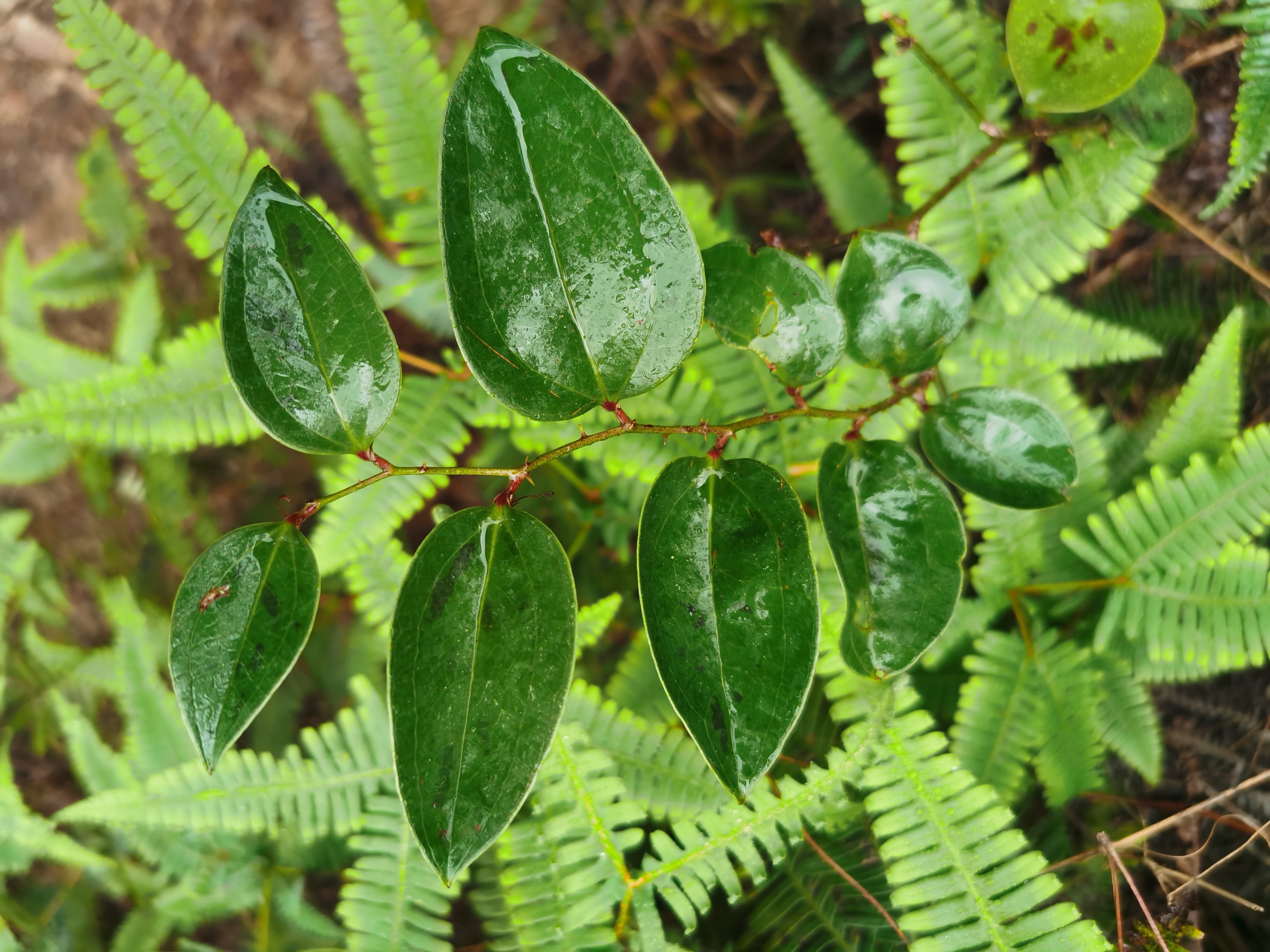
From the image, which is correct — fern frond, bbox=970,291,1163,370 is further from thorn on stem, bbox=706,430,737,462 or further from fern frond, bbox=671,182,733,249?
thorn on stem, bbox=706,430,737,462

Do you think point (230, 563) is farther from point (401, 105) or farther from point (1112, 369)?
point (1112, 369)

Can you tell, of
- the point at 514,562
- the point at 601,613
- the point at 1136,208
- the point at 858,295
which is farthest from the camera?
the point at 1136,208

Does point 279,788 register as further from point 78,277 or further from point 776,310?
point 78,277

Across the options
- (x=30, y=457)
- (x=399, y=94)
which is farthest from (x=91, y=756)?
(x=399, y=94)

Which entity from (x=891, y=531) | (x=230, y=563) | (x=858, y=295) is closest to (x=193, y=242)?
(x=230, y=563)

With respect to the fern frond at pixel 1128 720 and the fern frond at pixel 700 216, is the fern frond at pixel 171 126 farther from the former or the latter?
the fern frond at pixel 1128 720

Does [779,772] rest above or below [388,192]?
below

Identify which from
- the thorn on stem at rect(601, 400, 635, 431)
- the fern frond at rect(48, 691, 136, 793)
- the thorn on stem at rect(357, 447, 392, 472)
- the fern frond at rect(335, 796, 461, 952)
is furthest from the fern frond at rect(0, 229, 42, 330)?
the thorn on stem at rect(601, 400, 635, 431)
